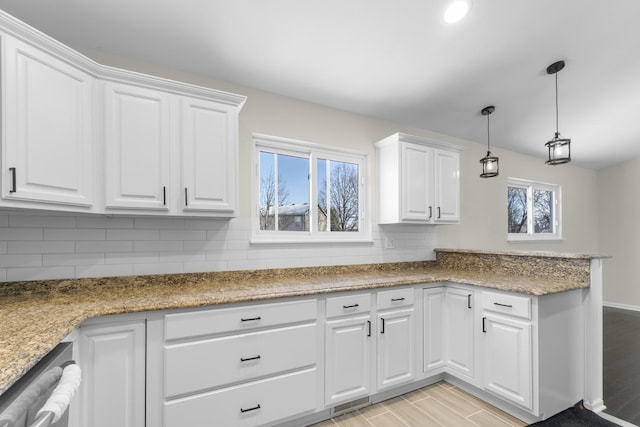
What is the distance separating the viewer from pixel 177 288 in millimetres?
2109

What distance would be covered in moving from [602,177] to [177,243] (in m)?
7.21

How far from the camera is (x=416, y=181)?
9.98 ft

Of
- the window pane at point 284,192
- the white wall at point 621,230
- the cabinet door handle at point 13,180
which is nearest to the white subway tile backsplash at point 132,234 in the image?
the cabinet door handle at point 13,180

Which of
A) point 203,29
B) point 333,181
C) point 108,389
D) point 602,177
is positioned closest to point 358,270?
point 333,181

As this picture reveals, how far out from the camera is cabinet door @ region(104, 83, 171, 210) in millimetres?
1833

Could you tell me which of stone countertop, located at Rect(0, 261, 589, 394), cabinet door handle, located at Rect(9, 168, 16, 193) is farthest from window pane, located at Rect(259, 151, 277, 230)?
cabinet door handle, located at Rect(9, 168, 16, 193)

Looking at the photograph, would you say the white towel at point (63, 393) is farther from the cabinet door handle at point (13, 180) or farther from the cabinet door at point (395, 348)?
the cabinet door at point (395, 348)

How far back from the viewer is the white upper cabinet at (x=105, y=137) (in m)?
1.45

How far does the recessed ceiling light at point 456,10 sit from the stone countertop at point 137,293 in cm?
193

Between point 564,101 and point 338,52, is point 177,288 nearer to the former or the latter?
point 338,52

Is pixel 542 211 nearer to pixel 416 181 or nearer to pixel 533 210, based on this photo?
pixel 533 210

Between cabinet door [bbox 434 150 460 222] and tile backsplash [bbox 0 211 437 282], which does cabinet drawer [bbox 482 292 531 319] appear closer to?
cabinet door [bbox 434 150 460 222]

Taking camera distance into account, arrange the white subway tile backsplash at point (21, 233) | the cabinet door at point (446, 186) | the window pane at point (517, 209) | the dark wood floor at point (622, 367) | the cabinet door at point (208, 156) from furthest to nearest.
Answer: the window pane at point (517, 209)
the cabinet door at point (446, 186)
the dark wood floor at point (622, 367)
the cabinet door at point (208, 156)
the white subway tile backsplash at point (21, 233)

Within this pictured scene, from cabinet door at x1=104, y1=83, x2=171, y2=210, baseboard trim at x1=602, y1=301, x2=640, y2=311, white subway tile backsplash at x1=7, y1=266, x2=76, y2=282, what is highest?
cabinet door at x1=104, y1=83, x2=171, y2=210
